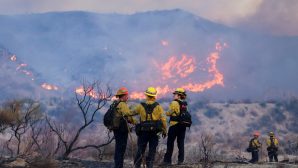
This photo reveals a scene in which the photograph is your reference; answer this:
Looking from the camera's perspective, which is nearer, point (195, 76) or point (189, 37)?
point (195, 76)

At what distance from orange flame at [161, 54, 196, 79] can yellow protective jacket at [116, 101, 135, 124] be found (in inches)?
3363

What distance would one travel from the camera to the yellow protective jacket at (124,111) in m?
10.8

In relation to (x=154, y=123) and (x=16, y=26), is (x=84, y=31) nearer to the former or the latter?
(x=16, y=26)

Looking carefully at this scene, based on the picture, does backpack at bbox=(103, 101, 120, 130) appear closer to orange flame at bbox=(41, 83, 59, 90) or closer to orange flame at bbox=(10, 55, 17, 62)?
orange flame at bbox=(41, 83, 59, 90)

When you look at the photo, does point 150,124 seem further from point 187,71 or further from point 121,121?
point 187,71

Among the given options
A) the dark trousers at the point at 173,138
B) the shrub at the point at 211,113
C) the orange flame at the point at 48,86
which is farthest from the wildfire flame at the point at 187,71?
the dark trousers at the point at 173,138

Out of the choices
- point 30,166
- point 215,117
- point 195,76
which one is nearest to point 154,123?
point 30,166

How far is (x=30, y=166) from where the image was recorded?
1157 cm

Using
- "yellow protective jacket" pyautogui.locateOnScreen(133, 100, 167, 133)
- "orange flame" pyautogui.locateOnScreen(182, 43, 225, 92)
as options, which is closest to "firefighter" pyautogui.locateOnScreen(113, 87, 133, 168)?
"yellow protective jacket" pyautogui.locateOnScreen(133, 100, 167, 133)

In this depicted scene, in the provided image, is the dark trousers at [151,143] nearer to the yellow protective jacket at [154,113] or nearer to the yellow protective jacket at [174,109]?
the yellow protective jacket at [154,113]

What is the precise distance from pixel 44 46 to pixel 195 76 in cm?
4877

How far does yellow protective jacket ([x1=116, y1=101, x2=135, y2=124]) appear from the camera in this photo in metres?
10.8

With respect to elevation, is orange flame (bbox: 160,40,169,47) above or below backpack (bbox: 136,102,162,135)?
above

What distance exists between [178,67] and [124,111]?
92896 mm
